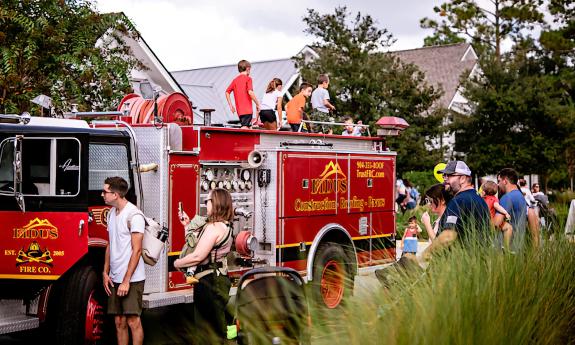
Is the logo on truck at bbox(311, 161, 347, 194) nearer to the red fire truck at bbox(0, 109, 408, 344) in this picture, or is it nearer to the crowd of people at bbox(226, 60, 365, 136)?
the red fire truck at bbox(0, 109, 408, 344)

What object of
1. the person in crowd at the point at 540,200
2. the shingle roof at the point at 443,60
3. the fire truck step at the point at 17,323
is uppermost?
the shingle roof at the point at 443,60

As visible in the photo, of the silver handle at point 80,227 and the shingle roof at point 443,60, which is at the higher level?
the shingle roof at point 443,60

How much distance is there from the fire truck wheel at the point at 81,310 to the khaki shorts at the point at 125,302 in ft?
1.23

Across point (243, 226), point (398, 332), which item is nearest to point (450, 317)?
point (398, 332)

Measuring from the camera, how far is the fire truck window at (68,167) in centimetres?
837

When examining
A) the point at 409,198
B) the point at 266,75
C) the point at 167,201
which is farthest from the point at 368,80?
the point at 167,201

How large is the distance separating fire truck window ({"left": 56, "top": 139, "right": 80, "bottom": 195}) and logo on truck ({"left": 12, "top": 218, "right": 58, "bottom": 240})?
35 centimetres

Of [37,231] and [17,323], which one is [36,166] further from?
[17,323]

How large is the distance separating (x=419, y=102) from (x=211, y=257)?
1038 inches

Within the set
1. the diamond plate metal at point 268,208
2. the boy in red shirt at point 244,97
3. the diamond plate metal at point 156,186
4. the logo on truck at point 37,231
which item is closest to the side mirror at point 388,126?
the boy in red shirt at point 244,97

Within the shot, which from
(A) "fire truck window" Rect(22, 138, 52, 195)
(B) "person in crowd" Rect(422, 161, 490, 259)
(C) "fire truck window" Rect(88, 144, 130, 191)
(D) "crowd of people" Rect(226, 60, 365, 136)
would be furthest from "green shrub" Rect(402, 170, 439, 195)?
(A) "fire truck window" Rect(22, 138, 52, 195)

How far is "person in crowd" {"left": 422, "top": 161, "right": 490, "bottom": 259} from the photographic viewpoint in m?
7.46

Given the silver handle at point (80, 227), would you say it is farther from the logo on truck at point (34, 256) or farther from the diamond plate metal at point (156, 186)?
the diamond plate metal at point (156, 186)

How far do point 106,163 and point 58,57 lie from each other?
265 inches
